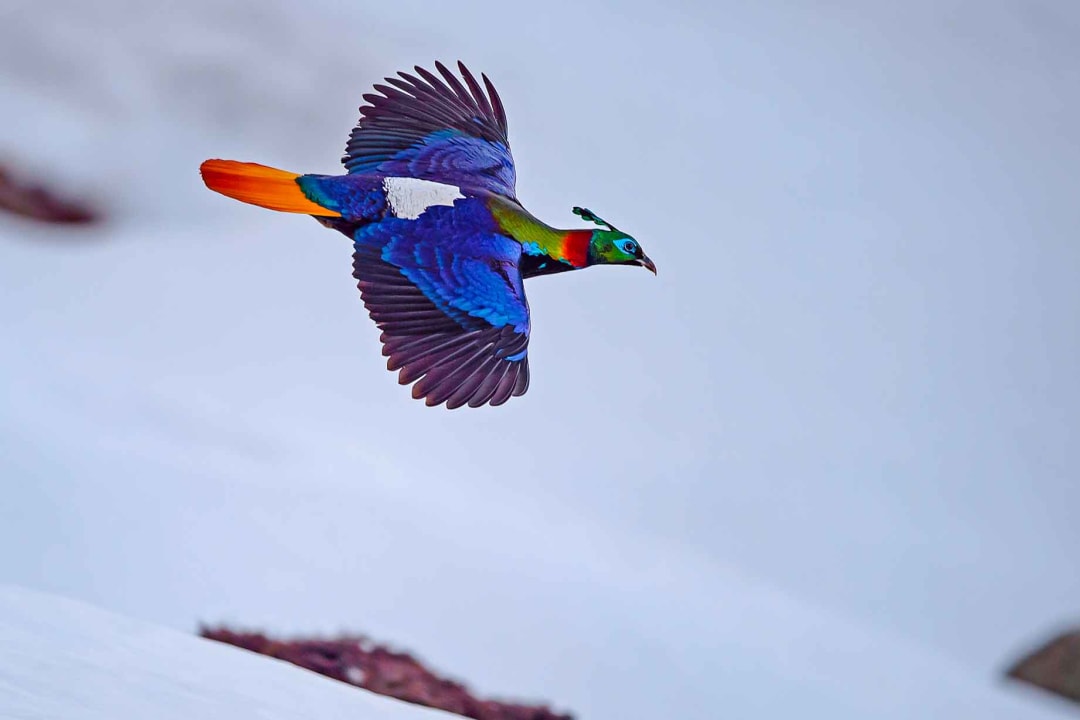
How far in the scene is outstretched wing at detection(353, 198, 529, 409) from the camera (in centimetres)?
98

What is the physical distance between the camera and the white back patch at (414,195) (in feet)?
3.45

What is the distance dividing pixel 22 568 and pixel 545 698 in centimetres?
46

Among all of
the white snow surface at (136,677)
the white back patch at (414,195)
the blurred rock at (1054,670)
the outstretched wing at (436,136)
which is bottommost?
the white snow surface at (136,677)

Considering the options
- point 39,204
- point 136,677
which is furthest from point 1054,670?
point 39,204

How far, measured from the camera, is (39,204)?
4.76 feet

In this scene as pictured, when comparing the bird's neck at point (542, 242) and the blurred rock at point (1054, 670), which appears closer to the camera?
the bird's neck at point (542, 242)

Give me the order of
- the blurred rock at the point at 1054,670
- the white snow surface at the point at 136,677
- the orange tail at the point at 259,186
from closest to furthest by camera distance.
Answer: the white snow surface at the point at 136,677 → the orange tail at the point at 259,186 → the blurred rock at the point at 1054,670

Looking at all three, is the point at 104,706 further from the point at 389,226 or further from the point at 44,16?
the point at 44,16

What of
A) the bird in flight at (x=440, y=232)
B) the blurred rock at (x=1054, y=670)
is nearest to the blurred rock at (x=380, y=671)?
the bird in flight at (x=440, y=232)

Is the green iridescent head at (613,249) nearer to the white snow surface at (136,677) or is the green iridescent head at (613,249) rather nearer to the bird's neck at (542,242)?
the bird's neck at (542,242)

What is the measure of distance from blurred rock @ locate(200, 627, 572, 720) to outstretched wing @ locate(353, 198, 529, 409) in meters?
0.29

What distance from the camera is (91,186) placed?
149cm

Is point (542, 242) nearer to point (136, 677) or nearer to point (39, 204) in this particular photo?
point (136, 677)

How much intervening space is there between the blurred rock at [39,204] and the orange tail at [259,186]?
0.47 metres
